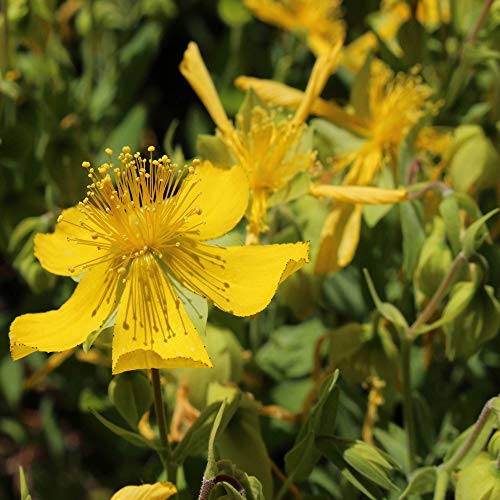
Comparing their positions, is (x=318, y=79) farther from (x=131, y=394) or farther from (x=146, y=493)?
(x=146, y=493)

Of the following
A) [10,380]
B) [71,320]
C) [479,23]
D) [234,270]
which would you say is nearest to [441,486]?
[234,270]

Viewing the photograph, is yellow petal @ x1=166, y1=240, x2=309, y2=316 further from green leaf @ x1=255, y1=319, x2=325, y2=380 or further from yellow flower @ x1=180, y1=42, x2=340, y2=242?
green leaf @ x1=255, y1=319, x2=325, y2=380

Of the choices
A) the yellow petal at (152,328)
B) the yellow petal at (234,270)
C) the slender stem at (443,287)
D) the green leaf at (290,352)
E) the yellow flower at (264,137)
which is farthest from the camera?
the green leaf at (290,352)

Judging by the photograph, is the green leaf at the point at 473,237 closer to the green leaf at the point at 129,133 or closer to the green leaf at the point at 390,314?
the green leaf at the point at 390,314

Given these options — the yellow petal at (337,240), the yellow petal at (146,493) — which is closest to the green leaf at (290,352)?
the yellow petal at (337,240)

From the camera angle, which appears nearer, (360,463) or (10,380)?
(360,463)

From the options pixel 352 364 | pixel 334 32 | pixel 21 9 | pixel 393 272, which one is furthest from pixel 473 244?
pixel 334 32

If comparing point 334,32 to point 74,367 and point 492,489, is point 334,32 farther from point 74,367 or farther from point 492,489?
point 492,489
